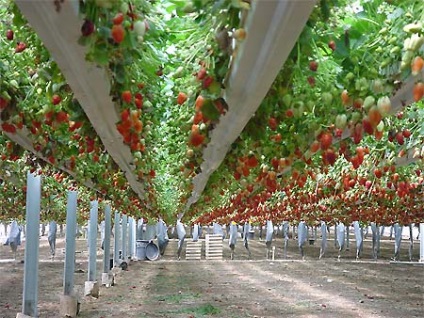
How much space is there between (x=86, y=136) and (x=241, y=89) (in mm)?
2132

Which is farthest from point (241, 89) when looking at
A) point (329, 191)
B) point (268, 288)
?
point (268, 288)

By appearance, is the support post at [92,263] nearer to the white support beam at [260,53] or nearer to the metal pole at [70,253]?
the metal pole at [70,253]

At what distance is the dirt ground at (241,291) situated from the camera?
10.6 metres

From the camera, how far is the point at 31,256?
7.16 metres

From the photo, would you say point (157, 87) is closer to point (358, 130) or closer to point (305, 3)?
point (358, 130)

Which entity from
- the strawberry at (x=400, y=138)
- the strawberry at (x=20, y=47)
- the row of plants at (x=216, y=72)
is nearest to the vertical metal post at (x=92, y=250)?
the row of plants at (x=216, y=72)

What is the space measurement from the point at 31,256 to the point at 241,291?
7.40 meters

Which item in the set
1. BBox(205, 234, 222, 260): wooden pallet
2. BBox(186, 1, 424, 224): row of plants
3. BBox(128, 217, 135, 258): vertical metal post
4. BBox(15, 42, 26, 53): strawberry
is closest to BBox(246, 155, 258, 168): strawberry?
BBox(186, 1, 424, 224): row of plants

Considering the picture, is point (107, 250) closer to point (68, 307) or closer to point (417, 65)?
point (68, 307)

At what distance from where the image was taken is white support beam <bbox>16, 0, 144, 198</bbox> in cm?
209

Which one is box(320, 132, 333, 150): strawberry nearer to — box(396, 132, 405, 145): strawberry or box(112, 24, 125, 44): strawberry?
box(396, 132, 405, 145): strawberry

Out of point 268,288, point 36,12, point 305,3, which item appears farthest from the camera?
point 268,288

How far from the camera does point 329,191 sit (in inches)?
440

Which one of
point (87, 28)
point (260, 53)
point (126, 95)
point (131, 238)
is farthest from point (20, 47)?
point (131, 238)
